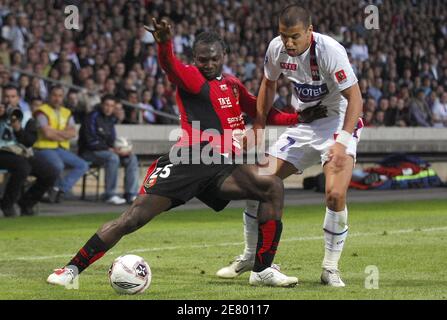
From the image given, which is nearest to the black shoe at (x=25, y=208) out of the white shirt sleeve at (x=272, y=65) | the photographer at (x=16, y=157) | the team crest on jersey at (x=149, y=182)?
the photographer at (x=16, y=157)

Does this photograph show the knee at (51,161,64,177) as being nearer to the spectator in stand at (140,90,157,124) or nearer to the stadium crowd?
the stadium crowd

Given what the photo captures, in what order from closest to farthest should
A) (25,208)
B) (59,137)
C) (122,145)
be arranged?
(25,208) < (59,137) < (122,145)

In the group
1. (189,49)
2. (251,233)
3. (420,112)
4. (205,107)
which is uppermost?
(205,107)

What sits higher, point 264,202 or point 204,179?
point 204,179

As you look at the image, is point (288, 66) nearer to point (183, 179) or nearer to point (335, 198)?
point (335, 198)

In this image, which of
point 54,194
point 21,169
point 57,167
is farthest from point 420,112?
point 21,169

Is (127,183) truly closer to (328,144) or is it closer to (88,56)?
(88,56)

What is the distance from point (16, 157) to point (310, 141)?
25.8ft

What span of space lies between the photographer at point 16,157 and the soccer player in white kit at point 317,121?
745 cm

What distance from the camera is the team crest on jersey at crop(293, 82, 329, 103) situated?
9797 millimetres

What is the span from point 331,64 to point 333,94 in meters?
0.48

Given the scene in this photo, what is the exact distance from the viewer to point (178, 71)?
8922mm

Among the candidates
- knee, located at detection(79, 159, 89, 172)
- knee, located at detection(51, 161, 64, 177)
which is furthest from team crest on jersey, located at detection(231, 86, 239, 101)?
knee, located at detection(79, 159, 89, 172)

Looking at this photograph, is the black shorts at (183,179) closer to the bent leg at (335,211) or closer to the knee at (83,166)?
the bent leg at (335,211)
